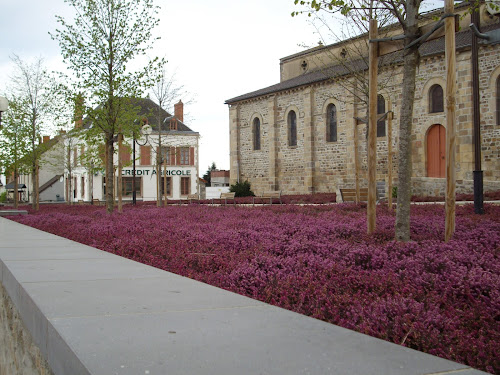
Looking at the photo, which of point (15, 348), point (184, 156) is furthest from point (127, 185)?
point (15, 348)

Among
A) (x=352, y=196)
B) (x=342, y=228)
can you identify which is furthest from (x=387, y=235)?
(x=352, y=196)

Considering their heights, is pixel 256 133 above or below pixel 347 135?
above

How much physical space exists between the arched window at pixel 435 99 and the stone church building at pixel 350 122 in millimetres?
55

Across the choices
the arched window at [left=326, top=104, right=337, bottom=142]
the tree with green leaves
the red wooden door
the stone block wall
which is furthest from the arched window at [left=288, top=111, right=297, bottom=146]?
the tree with green leaves

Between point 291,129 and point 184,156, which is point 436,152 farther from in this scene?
point 184,156

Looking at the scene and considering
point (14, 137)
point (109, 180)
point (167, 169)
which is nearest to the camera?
point (109, 180)

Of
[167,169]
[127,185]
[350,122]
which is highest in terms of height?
[350,122]

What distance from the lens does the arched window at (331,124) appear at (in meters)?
33.7

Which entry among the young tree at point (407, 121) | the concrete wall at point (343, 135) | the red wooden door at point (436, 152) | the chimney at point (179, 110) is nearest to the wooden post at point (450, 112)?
the young tree at point (407, 121)

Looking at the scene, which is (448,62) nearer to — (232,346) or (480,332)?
(480,332)

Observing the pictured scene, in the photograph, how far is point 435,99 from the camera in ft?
88.5

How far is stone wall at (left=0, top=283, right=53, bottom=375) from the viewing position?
10.8ft

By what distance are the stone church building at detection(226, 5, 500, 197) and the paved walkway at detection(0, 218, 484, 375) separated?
576 inches

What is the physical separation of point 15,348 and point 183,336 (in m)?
2.95
